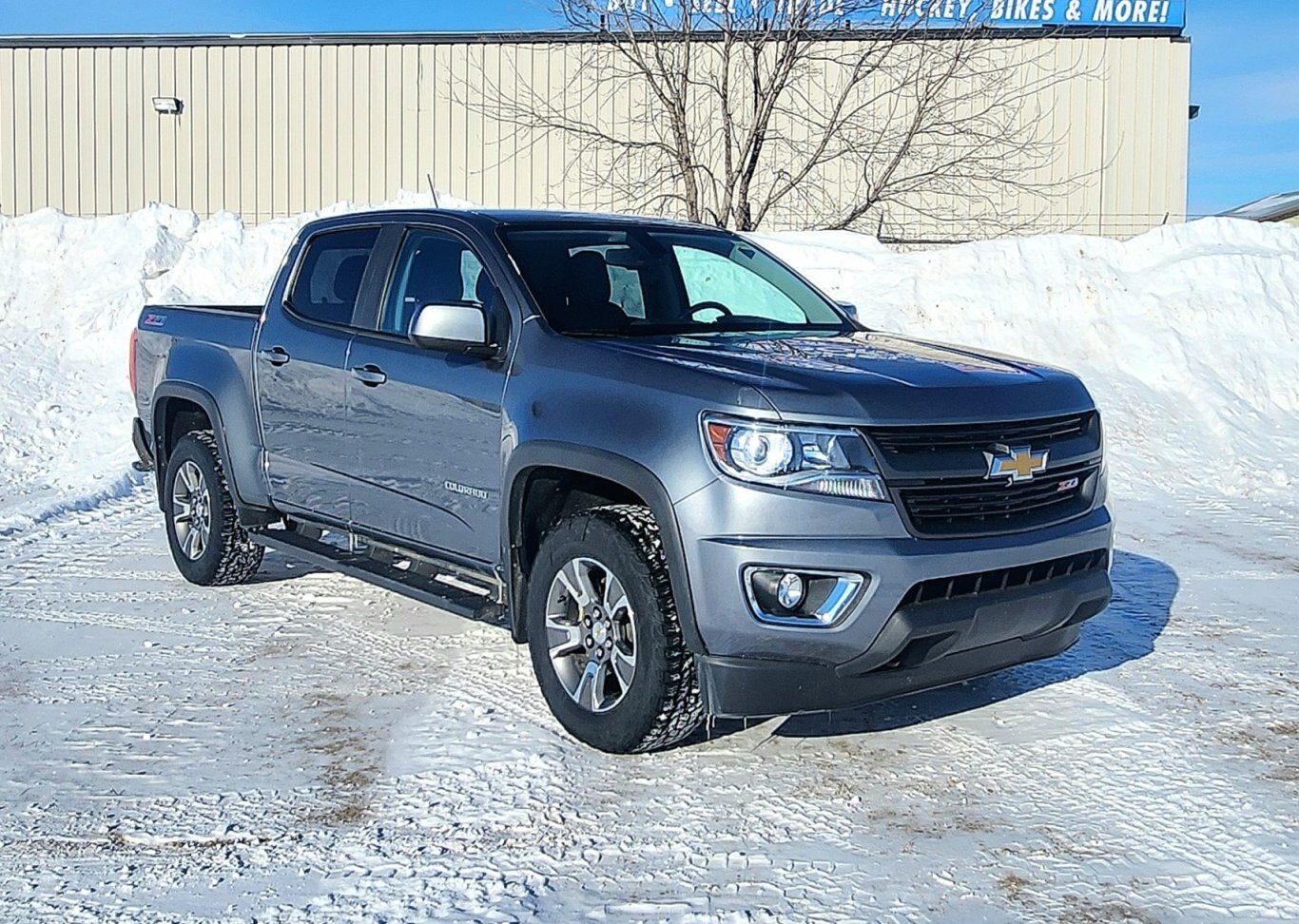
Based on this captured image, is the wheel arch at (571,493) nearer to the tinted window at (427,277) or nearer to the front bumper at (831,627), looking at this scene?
the front bumper at (831,627)

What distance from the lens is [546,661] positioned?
16.1 feet

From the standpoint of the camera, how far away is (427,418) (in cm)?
545

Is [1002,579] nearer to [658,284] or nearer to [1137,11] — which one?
[658,284]

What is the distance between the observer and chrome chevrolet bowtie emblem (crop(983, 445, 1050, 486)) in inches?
176

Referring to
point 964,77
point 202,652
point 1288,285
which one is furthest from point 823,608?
point 964,77

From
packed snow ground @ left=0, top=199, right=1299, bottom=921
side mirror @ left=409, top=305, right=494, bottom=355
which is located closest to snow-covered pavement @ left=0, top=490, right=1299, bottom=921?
packed snow ground @ left=0, top=199, right=1299, bottom=921

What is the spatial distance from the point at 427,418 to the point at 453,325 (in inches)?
21.1

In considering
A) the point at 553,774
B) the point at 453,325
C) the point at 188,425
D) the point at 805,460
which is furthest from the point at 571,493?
the point at 188,425

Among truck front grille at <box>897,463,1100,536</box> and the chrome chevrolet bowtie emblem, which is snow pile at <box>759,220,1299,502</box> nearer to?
truck front grille at <box>897,463,1100,536</box>

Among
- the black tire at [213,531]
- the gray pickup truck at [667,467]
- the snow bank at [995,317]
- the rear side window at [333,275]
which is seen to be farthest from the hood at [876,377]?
the snow bank at [995,317]

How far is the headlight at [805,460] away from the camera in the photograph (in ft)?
13.8

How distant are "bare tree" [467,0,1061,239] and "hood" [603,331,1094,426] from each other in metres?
14.6

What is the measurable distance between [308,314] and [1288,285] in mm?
12311

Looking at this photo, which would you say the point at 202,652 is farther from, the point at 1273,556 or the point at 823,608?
the point at 1273,556
